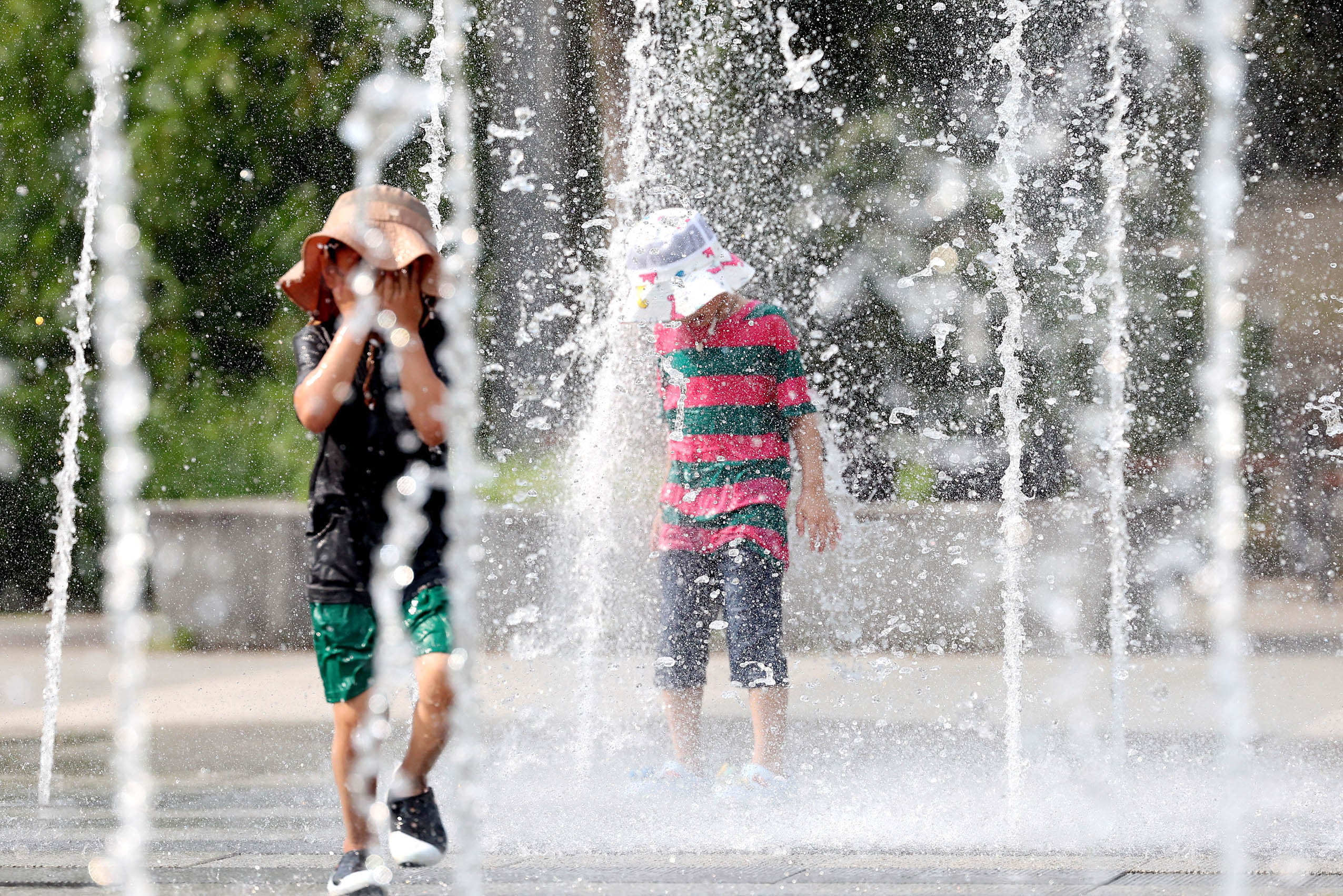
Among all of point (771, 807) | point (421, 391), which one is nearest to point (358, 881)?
point (421, 391)

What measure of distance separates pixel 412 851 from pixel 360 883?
106 mm

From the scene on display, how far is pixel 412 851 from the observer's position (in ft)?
9.23

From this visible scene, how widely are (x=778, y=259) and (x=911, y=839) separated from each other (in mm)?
5550

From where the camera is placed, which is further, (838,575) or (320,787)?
(838,575)

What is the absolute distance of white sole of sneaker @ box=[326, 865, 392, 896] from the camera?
2.80 m

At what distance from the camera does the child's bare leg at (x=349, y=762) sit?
286 centimetres

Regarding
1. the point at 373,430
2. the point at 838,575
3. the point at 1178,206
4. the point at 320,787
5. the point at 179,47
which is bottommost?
the point at 320,787

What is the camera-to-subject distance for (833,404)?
9211mm

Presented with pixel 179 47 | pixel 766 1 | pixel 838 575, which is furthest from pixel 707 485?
pixel 179 47

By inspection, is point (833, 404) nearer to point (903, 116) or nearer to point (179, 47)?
point (903, 116)

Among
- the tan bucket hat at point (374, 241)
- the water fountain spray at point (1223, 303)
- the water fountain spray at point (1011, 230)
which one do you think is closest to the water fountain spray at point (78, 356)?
the tan bucket hat at point (374, 241)

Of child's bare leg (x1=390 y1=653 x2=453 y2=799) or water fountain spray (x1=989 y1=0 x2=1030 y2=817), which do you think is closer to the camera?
child's bare leg (x1=390 y1=653 x2=453 y2=799)

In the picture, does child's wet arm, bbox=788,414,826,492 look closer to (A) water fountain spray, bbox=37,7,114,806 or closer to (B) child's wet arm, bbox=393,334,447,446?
(B) child's wet arm, bbox=393,334,447,446

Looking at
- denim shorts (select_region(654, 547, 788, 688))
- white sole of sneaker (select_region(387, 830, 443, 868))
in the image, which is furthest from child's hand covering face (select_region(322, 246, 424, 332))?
denim shorts (select_region(654, 547, 788, 688))
